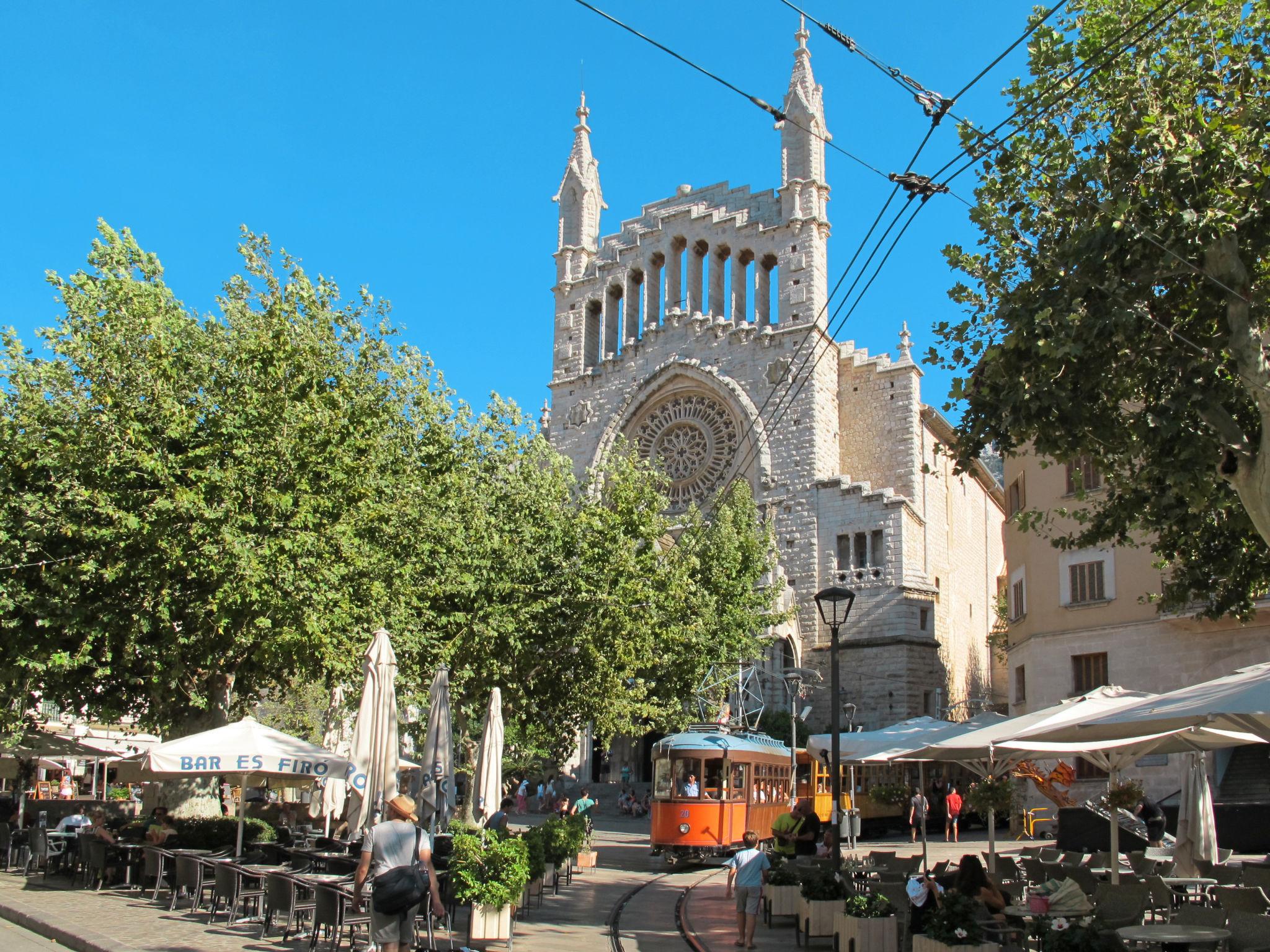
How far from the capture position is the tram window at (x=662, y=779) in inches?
816

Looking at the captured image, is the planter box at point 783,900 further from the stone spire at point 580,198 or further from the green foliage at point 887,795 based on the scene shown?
the stone spire at point 580,198

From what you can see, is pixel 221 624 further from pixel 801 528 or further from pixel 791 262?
pixel 791 262

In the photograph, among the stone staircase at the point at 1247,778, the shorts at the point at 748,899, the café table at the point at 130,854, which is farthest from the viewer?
the stone staircase at the point at 1247,778

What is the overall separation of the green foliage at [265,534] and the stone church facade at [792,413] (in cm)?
1590

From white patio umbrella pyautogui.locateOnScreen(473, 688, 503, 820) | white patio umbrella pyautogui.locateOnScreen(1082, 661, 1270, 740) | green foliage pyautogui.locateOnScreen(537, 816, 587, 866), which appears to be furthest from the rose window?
white patio umbrella pyautogui.locateOnScreen(1082, 661, 1270, 740)

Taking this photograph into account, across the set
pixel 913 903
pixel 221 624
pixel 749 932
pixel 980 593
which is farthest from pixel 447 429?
pixel 980 593

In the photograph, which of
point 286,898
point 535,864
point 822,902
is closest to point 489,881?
point 286,898

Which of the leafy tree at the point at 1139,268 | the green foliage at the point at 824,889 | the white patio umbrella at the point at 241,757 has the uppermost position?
the leafy tree at the point at 1139,268

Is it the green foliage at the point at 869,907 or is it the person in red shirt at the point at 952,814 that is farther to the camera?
the person in red shirt at the point at 952,814

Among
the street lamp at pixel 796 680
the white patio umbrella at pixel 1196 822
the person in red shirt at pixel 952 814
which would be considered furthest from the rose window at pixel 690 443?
the white patio umbrella at pixel 1196 822

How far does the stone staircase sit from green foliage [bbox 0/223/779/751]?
11.3 metres

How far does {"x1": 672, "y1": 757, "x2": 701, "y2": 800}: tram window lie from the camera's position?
2027 centimetres

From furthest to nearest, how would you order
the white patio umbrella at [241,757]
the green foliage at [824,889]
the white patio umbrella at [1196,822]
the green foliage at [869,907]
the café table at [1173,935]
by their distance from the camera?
the white patio umbrella at [1196,822] → the white patio umbrella at [241,757] → the green foliage at [824,889] → the green foliage at [869,907] → the café table at [1173,935]

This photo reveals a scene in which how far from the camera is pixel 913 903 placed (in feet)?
29.4
